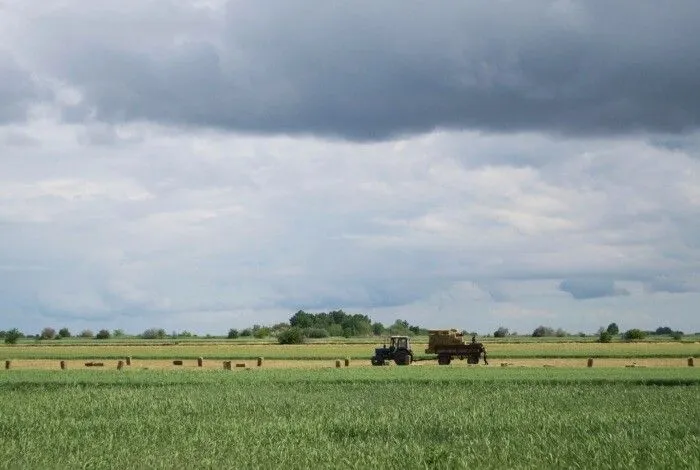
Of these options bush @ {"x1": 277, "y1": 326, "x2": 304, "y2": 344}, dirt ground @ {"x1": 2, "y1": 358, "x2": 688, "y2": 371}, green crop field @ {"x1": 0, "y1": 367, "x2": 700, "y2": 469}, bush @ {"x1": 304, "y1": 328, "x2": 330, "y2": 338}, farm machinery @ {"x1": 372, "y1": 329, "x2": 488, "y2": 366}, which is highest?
bush @ {"x1": 304, "y1": 328, "x2": 330, "y2": 338}

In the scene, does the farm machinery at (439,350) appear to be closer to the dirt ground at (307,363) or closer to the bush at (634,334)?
the dirt ground at (307,363)

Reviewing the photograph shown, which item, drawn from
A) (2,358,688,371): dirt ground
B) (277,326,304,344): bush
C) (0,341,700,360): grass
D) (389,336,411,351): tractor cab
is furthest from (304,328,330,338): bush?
(389,336,411,351): tractor cab

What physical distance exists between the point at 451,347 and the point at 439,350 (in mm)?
989

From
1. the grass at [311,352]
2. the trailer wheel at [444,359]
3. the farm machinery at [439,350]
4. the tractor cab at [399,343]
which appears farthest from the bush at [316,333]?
the tractor cab at [399,343]

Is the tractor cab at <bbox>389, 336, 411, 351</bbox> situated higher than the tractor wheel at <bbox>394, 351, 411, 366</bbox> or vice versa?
the tractor cab at <bbox>389, 336, 411, 351</bbox>

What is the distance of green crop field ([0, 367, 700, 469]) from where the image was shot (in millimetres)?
21938

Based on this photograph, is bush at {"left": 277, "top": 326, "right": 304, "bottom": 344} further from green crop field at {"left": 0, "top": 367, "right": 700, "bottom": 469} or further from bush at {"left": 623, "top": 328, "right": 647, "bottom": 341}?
green crop field at {"left": 0, "top": 367, "right": 700, "bottom": 469}

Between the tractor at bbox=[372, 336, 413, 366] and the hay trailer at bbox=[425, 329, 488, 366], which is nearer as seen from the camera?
the tractor at bbox=[372, 336, 413, 366]

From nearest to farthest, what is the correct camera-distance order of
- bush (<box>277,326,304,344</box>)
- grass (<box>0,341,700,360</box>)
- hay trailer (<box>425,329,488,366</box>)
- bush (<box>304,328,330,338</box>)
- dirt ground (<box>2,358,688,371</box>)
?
1. dirt ground (<box>2,358,688,371</box>)
2. hay trailer (<box>425,329,488,366</box>)
3. grass (<box>0,341,700,360</box>)
4. bush (<box>277,326,304,344</box>)
5. bush (<box>304,328,330,338</box>)

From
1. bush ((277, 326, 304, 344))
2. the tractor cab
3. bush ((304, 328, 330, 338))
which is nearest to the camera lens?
the tractor cab

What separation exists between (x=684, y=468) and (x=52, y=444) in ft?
50.5

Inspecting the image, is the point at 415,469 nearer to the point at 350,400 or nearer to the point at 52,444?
the point at 52,444

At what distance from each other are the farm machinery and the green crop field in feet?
85.2

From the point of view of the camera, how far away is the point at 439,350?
77750mm
